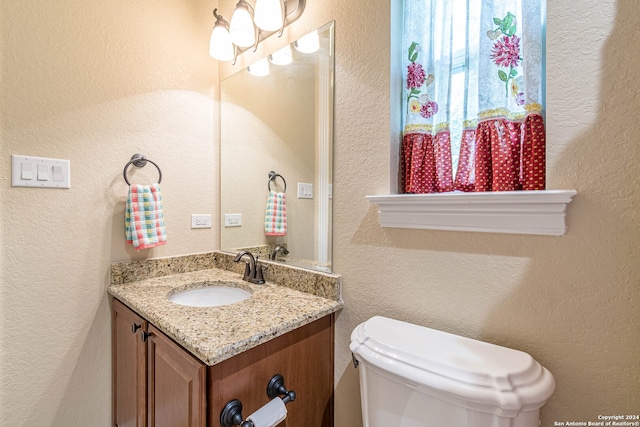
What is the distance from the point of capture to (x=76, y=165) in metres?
1.21

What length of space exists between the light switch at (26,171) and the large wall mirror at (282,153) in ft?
2.64

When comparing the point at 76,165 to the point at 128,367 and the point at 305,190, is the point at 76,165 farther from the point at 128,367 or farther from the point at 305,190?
the point at 305,190

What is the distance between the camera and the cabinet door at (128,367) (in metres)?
1.05

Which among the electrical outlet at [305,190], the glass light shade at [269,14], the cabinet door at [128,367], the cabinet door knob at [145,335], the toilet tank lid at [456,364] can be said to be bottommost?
the cabinet door at [128,367]

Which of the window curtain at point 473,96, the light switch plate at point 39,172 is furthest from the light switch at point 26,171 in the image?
the window curtain at point 473,96

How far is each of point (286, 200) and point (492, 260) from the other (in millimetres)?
931

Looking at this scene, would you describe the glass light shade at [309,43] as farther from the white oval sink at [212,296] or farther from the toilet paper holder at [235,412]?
the toilet paper holder at [235,412]

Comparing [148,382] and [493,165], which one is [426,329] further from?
[148,382]

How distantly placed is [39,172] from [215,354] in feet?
3.53

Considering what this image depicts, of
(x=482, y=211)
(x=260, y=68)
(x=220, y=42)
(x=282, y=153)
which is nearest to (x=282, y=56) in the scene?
(x=260, y=68)

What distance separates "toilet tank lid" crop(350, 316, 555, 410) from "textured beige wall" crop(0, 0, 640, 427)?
101 millimetres

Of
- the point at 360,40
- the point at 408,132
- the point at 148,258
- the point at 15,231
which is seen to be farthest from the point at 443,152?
the point at 15,231

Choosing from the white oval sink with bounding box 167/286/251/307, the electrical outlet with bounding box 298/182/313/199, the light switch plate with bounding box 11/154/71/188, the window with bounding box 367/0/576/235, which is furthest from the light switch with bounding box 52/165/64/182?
the window with bounding box 367/0/576/235

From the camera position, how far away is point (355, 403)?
1083 millimetres
